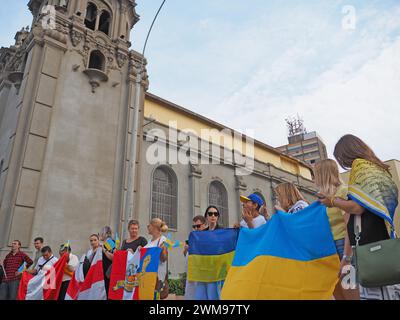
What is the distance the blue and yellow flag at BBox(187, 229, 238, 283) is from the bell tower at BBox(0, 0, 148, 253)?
332 inches

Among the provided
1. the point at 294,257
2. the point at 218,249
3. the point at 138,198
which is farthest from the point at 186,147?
the point at 294,257

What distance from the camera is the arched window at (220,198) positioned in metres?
23.6

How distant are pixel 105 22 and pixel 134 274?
62.9 feet

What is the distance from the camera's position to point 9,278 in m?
9.83

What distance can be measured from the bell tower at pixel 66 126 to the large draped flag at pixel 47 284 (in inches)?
208

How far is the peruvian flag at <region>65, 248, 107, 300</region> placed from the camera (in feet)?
23.4

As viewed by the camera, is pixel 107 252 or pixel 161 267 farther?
pixel 107 252

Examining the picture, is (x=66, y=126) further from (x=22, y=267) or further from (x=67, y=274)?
(x=67, y=274)

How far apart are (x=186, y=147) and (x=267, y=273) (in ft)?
62.0

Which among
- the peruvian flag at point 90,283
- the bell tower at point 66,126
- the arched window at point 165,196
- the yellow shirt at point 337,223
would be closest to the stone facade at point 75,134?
the bell tower at point 66,126

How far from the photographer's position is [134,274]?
6523 millimetres

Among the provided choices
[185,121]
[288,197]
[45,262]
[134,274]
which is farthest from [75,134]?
[288,197]

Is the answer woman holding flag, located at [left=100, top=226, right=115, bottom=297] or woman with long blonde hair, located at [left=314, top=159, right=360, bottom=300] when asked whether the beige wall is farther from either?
woman with long blonde hair, located at [left=314, top=159, right=360, bottom=300]
